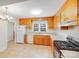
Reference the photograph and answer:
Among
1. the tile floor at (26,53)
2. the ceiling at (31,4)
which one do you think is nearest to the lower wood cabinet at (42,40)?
the tile floor at (26,53)

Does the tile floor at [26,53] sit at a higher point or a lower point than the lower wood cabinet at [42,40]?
lower

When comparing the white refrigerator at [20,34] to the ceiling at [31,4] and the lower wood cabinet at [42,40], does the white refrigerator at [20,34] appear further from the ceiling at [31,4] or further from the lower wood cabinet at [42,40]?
the ceiling at [31,4]

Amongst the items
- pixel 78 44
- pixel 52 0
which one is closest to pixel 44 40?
pixel 52 0

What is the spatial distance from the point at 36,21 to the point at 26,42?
2110 millimetres

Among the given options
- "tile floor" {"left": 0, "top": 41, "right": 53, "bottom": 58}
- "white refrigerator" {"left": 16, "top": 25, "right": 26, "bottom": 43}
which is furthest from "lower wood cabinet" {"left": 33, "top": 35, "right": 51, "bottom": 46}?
"tile floor" {"left": 0, "top": 41, "right": 53, "bottom": 58}

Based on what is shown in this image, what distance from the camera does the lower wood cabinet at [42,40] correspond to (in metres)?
6.98

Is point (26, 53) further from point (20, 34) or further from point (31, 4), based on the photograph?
point (20, 34)

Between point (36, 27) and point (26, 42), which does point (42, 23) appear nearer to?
point (36, 27)

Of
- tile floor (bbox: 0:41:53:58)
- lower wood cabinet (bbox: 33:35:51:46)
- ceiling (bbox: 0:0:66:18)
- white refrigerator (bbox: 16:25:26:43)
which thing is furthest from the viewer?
white refrigerator (bbox: 16:25:26:43)

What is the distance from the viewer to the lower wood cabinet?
6.98 metres

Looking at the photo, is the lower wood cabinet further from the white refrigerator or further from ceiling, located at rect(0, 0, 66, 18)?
ceiling, located at rect(0, 0, 66, 18)

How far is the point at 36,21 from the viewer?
8.40 meters

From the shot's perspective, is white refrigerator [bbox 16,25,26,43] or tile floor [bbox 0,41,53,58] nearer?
tile floor [bbox 0,41,53,58]

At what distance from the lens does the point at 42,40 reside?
717 centimetres
